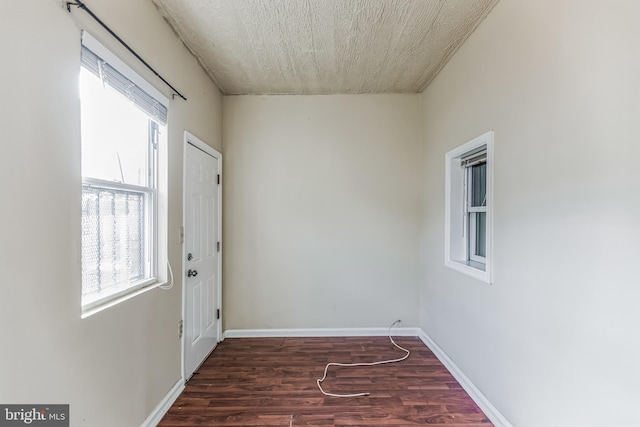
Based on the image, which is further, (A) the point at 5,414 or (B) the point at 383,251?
(B) the point at 383,251

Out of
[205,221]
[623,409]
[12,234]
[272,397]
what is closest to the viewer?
[12,234]

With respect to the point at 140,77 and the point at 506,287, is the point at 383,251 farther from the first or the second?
the point at 140,77

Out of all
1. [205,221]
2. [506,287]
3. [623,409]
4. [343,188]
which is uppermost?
[343,188]

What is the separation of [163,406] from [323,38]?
293 cm

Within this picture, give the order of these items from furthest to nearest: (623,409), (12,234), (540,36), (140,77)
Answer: (140,77), (540,36), (623,409), (12,234)

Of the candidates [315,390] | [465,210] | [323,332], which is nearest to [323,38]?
[465,210]

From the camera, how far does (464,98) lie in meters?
2.21

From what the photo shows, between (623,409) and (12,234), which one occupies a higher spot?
(12,234)

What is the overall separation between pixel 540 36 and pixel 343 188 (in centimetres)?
202

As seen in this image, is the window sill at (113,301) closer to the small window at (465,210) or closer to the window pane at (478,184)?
the small window at (465,210)

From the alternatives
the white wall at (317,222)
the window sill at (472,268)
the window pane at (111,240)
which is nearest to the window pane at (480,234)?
the window sill at (472,268)

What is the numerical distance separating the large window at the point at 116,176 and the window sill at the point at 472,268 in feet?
7.57

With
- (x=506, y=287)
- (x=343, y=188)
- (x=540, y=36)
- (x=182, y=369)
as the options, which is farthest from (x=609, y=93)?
(x=182, y=369)

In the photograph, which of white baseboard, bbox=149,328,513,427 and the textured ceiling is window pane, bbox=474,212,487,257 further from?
the textured ceiling
